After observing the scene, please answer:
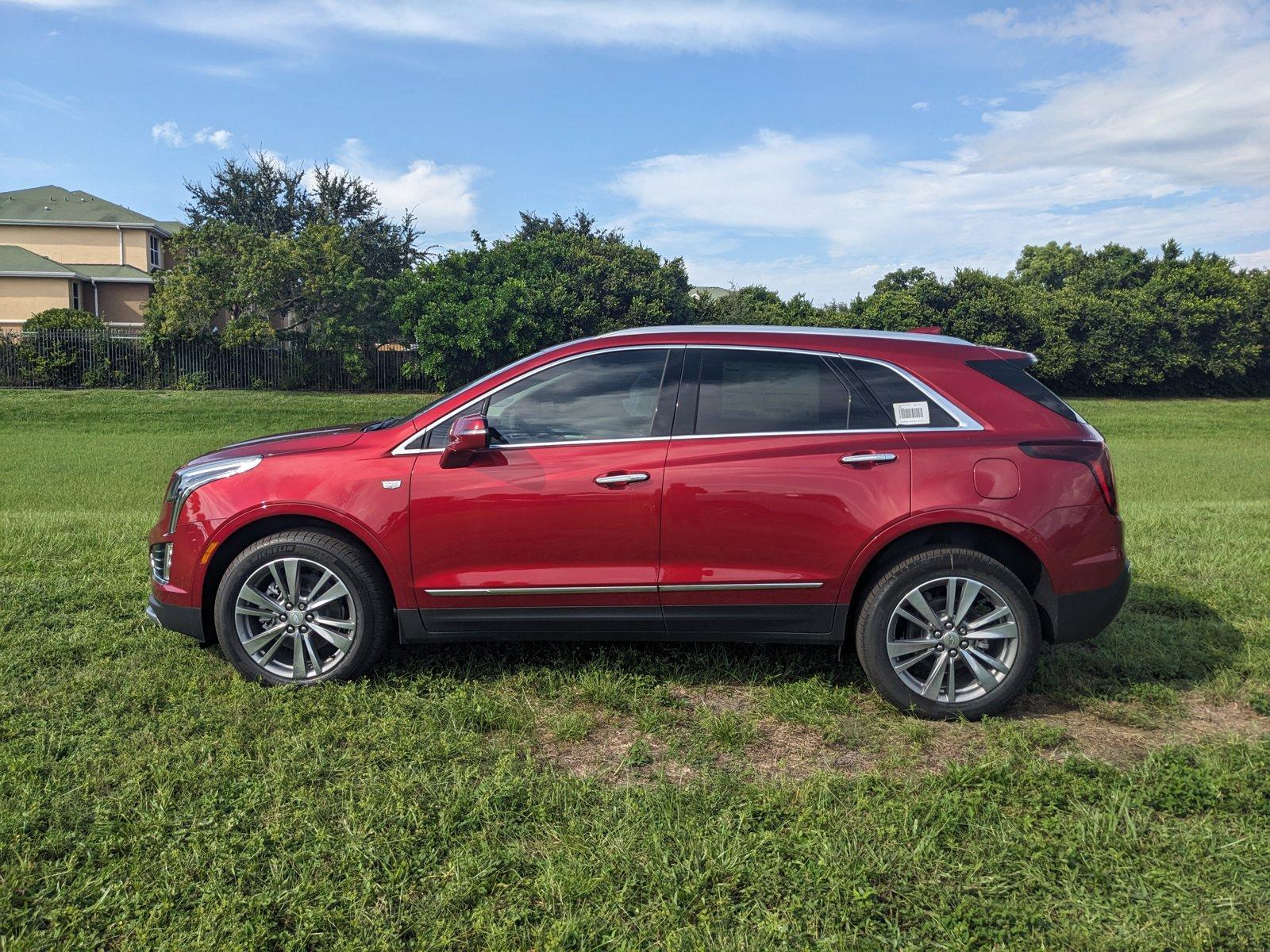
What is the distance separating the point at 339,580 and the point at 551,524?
109 cm

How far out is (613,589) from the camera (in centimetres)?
475

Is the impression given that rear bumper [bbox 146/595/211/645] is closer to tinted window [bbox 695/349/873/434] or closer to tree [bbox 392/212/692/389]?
tinted window [bbox 695/349/873/434]

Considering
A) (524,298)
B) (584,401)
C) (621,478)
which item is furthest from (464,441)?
(524,298)

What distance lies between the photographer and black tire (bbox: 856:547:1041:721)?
15.0 feet

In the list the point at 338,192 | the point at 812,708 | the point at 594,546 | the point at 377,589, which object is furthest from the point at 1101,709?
the point at 338,192

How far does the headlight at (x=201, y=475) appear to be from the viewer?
196 inches

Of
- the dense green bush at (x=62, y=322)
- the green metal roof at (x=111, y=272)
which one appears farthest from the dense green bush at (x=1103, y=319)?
the green metal roof at (x=111, y=272)

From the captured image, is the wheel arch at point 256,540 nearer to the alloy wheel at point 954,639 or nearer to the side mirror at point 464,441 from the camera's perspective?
the side mirror at point 464,441

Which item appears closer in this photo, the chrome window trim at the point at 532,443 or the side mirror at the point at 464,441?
the side mirror at the point at 464,441

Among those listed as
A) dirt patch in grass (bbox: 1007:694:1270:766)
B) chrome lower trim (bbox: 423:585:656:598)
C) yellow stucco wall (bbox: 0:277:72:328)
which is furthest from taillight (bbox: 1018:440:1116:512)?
yellow stucco wall (bbox: 0:277:72:328)

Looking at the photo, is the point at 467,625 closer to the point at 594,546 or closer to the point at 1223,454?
the point at 594,546

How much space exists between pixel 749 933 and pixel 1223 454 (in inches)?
926

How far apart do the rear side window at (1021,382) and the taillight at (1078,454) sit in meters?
0.16

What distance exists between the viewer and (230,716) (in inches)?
177
